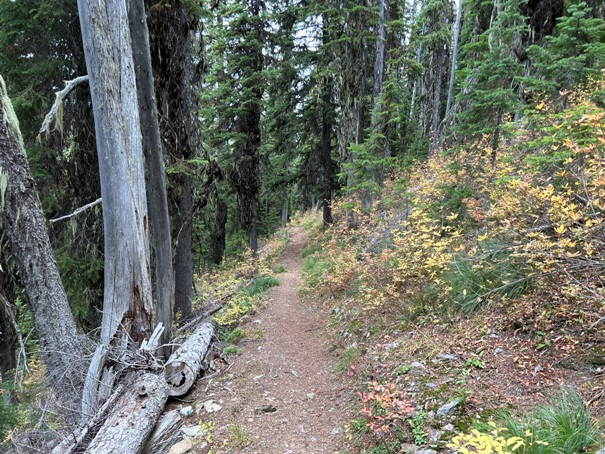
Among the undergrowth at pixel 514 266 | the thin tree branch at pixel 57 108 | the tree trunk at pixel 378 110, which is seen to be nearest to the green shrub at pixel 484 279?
the undergrowth at pixel 514 266

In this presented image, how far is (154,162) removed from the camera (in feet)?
18.8

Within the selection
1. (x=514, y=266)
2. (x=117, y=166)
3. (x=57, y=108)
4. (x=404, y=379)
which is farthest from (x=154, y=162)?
(x=514, y=266)

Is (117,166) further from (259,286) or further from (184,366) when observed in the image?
(259,286)

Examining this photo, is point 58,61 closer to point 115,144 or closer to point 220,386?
point 115,144

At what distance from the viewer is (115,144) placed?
16.3 ft

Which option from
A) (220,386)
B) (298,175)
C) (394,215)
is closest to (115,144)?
(220,386)

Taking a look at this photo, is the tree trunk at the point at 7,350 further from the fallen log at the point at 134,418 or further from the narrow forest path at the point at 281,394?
the narrow forest path at the point at 281,394

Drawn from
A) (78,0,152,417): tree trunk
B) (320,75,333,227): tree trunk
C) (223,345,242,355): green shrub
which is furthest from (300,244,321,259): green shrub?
(78,0,152,417): tree trunk

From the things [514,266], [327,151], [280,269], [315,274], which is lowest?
[280,269]

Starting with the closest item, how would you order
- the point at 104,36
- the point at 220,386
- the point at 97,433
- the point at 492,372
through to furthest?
the point at 492,372 → the point at 97,433 → the point at 104,36 → the point at 220,386

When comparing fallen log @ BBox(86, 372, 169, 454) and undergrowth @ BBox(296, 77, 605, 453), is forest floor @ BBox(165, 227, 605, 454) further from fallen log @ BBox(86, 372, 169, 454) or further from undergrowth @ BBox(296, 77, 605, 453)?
fallen log @ BBox(86, 372, 169, 454)

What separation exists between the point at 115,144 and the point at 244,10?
10053 mm

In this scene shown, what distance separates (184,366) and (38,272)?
264cm

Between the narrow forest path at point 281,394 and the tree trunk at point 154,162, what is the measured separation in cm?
151
